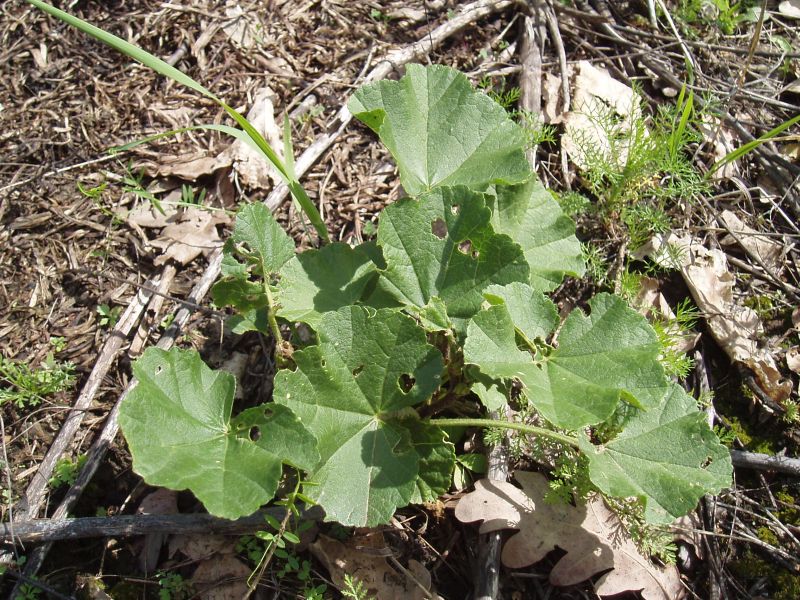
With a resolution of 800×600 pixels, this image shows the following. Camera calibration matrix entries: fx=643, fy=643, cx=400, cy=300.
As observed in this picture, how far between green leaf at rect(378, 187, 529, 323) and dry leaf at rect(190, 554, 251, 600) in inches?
47.9

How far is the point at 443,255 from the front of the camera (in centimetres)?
244

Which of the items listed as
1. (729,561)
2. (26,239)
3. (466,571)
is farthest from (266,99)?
(729,561)

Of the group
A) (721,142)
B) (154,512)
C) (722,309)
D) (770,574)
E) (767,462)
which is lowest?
(770,574)

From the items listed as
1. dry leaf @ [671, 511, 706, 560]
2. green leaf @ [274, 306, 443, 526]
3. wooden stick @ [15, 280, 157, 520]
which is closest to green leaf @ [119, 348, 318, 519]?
green leaf @ [274, 306, 443, 526]

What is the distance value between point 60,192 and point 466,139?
84.4 inches

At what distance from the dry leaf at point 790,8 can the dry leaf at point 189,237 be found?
11.8ft

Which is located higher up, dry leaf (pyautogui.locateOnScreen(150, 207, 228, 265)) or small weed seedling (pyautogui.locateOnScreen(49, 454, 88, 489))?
dry leaf (pyautogui.locateOnScreen(150, 207, 228, 265))

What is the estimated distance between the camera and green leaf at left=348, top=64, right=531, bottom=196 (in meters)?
2.60

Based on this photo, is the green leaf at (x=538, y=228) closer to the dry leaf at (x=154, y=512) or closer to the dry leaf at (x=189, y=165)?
the dry leaf at (x=189, y=165)

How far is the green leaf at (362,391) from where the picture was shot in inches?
83.7

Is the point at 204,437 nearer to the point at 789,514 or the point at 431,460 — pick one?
the point at 431,460

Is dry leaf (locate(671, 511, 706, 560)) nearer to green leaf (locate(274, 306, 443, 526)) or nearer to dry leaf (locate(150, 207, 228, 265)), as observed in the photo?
green leaf (locate(274, 306, 443, 526))

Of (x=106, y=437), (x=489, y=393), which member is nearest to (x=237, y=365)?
(x=106, y=437)

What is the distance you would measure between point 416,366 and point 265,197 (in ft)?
5.11
